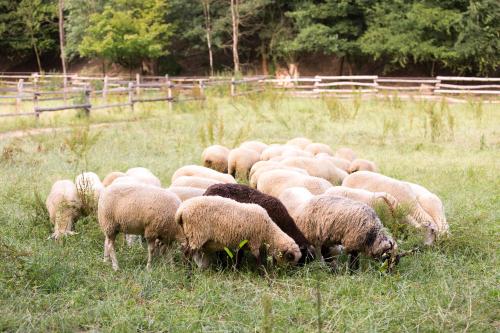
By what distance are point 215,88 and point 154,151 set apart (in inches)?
503

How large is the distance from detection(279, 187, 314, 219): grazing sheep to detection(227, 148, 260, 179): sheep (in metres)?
2.84

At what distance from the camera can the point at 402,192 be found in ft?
20.4

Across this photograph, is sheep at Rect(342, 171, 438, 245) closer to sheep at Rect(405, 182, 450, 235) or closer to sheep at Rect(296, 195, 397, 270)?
sheep at Rect(405, 182, 450, 235)

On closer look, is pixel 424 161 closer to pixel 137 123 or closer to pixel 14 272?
pixel 14 272

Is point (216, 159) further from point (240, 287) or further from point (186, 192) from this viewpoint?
point (240, 287)

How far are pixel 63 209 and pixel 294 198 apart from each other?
231cm

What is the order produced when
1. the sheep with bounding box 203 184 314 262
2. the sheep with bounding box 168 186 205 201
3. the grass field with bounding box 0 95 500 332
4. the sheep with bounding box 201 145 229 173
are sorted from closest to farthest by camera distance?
the grass field with bounding box 0 95 500 332, the sheep with bounding box 203 184 314 262, the sheep with bounding box 168 186 205 201, the sheep with bounding box 201 145 229 173

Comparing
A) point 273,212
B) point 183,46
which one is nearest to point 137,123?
point 273,212

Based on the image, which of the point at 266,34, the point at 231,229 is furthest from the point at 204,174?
the point at 266,34

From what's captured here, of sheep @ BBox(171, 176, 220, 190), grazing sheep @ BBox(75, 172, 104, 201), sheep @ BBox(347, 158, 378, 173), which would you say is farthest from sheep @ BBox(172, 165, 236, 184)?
sheep @ BBox(347, 158, 378, 173)

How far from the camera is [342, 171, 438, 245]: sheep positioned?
5.64 metres

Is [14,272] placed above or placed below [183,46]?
below

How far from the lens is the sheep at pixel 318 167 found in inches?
301

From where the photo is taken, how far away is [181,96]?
70.5ft
